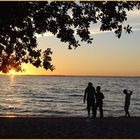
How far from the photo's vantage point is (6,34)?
15.4 m

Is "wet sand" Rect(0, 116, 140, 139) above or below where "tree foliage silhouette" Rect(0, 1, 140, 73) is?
below

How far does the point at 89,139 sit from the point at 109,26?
3856 millimetres

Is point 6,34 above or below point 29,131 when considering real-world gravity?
above

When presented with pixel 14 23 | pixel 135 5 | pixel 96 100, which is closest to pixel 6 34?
pixel 14 23

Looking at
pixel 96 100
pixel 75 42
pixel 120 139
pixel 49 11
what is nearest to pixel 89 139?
pixel 120 139

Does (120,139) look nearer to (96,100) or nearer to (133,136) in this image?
(133,136)

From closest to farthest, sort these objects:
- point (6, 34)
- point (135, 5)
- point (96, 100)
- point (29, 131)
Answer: point (135, 5) < point (6, 34) < point (29, 131) < point (96, 100)

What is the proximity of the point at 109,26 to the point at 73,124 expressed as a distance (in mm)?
5961

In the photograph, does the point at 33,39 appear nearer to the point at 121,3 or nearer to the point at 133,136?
the point at 121,3

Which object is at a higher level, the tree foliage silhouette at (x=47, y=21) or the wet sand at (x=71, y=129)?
the tree foliage silhouette at (x=47, y=21)

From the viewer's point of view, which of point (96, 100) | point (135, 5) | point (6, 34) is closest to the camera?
point (135, 5)

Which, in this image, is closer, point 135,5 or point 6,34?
point 135,5

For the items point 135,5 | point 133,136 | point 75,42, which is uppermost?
point 135,5

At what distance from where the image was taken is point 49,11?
1440 centimetres
